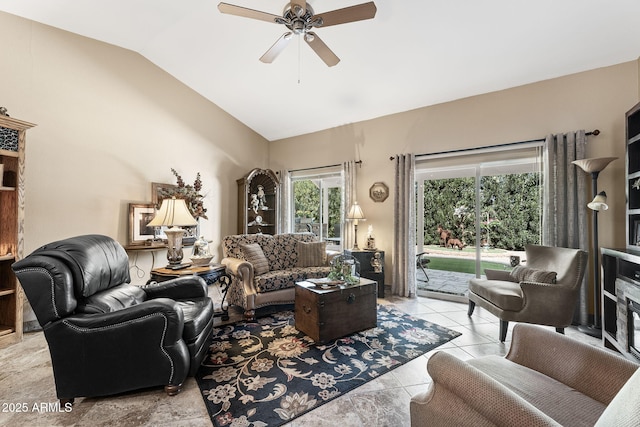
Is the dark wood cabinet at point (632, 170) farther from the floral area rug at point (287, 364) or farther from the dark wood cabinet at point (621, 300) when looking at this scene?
the floral area rug at point (287, 364)

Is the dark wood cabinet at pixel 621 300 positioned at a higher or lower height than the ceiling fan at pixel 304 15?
lower

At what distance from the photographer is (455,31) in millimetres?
2891

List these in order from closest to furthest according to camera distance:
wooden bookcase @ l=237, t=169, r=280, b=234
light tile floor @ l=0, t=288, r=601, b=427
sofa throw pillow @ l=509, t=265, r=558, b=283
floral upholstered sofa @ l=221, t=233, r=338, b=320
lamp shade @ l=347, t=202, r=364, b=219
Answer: light tile floor @ l=0, t=288, r=601, b=427 < sofa throw pillow @ l=509, t=265, r=558, b=283 < floral upholstered sofa @ l=221, t=233, r=338, b=320 < lamp shade @ l=347, t=202, r=364, b=219 < wooden bookcase @ l=237, t=169, r=280, b=234

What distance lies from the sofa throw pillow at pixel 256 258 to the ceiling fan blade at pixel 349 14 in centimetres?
259

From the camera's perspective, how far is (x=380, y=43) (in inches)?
125

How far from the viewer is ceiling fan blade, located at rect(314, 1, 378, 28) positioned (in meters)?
2.21

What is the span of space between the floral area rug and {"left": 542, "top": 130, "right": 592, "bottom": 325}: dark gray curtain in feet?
5.50

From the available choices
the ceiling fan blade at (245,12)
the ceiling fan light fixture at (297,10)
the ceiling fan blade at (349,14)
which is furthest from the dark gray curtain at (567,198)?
the ceiling fan blade at (245,12)

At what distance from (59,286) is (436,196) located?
4452 millimetres

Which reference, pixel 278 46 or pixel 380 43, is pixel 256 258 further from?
pixel 380 43

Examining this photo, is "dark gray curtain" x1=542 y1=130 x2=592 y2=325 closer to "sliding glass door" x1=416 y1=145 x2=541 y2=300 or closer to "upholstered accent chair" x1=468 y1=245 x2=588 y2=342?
"sliding glass door" x1=416 y1=145 x2=541 y2=300

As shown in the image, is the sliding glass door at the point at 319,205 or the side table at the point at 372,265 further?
the sliding glass door at the point at 319,205

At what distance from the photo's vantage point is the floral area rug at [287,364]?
1.84 m

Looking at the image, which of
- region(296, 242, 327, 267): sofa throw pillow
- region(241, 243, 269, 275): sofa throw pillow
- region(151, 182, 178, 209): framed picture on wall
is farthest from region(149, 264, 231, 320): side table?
region(151, 182, 178, 209): framed picture on wall
